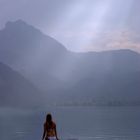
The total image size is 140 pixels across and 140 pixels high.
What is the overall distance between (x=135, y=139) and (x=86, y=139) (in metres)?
9.49

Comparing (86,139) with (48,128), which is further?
(86,139)

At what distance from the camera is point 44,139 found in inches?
806

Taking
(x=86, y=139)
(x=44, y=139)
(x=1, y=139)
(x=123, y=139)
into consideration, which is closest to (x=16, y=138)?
(x=1, y=139)

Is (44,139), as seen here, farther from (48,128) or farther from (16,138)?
(16,138)

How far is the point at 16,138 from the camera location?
80125 millimetres

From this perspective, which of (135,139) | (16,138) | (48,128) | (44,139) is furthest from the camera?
(16,138)

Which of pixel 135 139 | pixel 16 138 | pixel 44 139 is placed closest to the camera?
pixel 44 139

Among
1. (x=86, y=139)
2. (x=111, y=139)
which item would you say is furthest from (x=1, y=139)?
(x=111, y=139)

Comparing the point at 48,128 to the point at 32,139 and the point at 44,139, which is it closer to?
the point at 44,139

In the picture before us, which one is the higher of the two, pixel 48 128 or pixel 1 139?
pixel 1 139

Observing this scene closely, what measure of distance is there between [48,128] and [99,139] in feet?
197

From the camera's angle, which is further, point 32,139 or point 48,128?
point 32,139

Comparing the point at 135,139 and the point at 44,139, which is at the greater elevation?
the point at 135,139

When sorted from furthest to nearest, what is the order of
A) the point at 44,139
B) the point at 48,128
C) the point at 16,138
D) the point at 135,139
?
1. the point at 16,138
2. the point at 135,139
3. the point at 44,139
4. the point at 48,128
